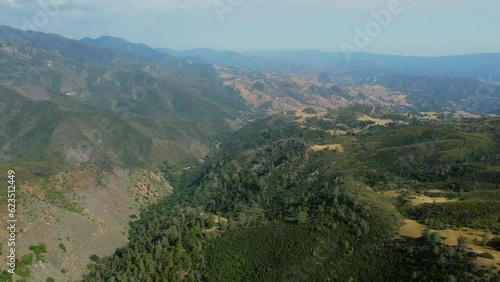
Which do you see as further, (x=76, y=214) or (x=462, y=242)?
(x=76, y=214)

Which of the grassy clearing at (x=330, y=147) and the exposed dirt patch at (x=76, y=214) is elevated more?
the grassy clearing at (x=330, y=147)

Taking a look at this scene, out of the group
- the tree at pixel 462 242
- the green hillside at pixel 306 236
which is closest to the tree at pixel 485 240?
the tree at pixel 462 242

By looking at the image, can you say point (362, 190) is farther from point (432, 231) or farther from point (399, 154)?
point (399, 154)

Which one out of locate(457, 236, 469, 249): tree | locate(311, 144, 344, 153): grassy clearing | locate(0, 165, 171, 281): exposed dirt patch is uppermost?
locate(457, 236, 469, 249): tree

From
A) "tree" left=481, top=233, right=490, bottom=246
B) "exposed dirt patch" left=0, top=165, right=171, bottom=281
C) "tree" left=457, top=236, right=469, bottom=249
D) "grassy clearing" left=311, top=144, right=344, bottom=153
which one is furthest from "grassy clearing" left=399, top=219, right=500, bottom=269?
"exposed dirt patch" left=0, top=165, right=171, bottom=281

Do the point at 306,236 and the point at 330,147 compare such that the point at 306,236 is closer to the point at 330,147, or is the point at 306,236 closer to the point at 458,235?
the point at 458,235

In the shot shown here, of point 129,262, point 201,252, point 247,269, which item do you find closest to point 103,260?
point 129,262

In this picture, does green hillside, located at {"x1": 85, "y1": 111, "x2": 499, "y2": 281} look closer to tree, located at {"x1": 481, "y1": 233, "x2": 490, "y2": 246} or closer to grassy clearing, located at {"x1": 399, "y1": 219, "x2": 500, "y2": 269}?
grassy clearing, located at {"x1": 399, "y1": 219, "x2": 500, "y2": 269}

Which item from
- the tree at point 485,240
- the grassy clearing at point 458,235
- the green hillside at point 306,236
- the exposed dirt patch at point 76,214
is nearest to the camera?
the grassy clearing at point 458,235

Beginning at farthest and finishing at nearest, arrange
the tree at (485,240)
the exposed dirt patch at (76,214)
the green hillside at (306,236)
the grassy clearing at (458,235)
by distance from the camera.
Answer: the exposed dirt patch at (76,214) < the green hillside at (306,236) < the tree at (485,240) < the grassy clearing at (458,235)

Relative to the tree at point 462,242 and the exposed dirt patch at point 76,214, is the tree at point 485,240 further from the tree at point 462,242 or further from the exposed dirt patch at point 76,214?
the exposed dirt patch at point 76,214

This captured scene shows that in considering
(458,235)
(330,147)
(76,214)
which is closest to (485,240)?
(458,235)
